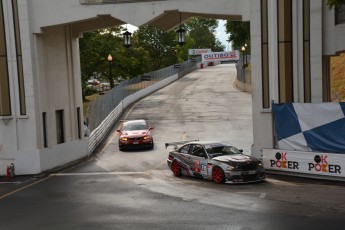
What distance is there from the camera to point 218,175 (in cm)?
1848

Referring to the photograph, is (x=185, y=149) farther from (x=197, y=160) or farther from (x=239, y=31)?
(x=239, y=31)

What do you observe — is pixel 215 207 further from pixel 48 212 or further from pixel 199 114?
pixel 199 114

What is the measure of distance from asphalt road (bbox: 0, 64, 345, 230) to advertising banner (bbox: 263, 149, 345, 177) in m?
0.41

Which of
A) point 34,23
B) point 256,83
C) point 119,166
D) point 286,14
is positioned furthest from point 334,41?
point 34,23

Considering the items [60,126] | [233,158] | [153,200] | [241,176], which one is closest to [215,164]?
[233,158]

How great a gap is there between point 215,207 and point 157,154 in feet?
44.2

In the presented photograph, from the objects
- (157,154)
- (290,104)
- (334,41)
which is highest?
(334,41)

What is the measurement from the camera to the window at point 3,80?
77.8 ft

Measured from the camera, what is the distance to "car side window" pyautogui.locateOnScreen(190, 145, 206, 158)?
19594 mm

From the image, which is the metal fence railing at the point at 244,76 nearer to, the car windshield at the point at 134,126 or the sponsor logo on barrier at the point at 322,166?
the car windshield at the point at 134,126

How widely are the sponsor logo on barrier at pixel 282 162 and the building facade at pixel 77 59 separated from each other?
1.07m

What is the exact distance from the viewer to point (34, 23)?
23.8 meters

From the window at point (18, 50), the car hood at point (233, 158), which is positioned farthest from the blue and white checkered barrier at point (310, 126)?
the window at point (18, 50)

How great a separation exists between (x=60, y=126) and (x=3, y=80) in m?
4.40
